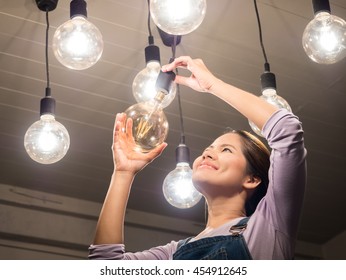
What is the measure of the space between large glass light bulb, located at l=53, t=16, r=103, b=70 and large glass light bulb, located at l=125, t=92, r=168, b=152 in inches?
11.6

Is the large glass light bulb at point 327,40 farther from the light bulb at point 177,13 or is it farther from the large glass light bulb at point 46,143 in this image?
the large glass light bulb at point 46,143

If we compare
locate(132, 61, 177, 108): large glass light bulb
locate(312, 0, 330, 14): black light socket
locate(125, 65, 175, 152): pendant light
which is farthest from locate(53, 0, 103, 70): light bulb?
locate(312, 0, 330, 14): black light socket

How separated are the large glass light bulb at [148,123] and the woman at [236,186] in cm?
3

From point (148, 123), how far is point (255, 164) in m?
0.34

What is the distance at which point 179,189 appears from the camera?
6.80 ft

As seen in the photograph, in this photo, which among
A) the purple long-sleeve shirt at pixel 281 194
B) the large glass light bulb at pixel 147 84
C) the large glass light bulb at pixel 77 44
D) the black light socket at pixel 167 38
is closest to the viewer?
the purple long-sleeve shirt at pixel 281 194

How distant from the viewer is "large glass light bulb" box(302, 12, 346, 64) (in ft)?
5.33

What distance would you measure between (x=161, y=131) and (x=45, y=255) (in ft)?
7.66

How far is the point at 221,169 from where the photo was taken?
1455 mm

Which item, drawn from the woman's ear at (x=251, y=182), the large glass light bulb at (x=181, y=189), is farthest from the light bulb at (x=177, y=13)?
the large glass light bulb at (x=181, y=189)

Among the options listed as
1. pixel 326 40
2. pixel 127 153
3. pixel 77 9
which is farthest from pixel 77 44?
pixel 326 40

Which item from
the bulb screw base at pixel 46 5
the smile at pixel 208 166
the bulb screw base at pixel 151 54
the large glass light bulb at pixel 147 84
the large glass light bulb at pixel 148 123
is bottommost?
the smile at pixel 208 166

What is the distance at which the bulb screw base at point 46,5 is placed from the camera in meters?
2.11
